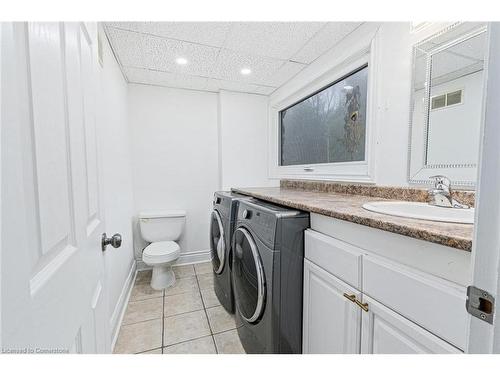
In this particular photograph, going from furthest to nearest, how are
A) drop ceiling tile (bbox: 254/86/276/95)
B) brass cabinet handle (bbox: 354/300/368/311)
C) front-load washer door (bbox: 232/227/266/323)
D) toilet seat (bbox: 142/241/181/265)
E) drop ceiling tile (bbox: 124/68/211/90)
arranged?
drop ceiling tile (bbox: 254/86/276/95)
drop ceiling tile (bbox: 124/68/211/90)
toilet seat (bbox: 142/241/181/265)
front-load washer door (bbox: 232/227/266/323)
brass cabinet handle (bbox: 354/300/368/311)

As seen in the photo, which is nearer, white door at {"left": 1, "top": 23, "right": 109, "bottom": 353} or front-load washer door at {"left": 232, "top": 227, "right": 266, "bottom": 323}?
white door at {"left": 1, "top": 23, "right": 109, "bottom": 353}

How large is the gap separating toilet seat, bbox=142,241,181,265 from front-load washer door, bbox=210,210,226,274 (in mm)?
441

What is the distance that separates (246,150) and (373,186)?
1.70 metres

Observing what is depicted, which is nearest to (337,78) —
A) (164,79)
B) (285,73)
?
(285,73)

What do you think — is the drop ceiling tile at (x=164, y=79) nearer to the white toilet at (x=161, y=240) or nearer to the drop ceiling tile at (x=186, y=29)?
the drop ceiling tile at (x=186, y=29)

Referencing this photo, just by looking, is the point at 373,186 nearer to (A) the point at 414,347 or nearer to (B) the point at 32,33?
(A) the point at 414,347

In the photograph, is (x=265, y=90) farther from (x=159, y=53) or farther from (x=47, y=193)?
(x=47, y=193)

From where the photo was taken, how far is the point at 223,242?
5.83ft

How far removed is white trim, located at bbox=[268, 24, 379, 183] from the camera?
150 centimetres

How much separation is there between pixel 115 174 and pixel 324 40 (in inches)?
78.6

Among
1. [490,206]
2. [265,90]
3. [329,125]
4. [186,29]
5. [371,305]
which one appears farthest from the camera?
[265,90]

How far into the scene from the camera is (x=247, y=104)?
9.31 ft

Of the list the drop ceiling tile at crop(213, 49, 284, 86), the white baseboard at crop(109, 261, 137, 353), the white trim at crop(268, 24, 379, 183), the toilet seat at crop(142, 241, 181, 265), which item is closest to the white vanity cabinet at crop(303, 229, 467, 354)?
the white trim at crop(268, 24, 379, 183)

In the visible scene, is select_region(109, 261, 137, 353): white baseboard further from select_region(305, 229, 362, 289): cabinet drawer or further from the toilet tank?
select_region(305, 229, 362, 289): cabinet drawer
